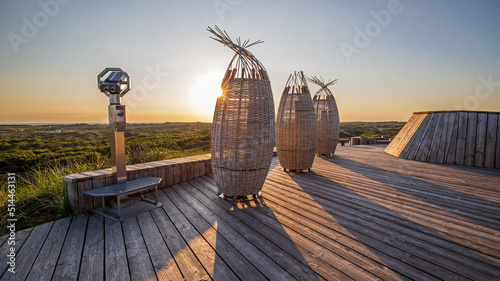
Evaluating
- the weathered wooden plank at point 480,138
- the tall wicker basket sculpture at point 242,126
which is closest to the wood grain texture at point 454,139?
the weathered wooden plank at point 480,138

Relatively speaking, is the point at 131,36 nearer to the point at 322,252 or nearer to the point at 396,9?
the point at 322,252

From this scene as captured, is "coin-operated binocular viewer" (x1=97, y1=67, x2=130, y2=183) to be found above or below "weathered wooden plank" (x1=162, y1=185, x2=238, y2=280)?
above

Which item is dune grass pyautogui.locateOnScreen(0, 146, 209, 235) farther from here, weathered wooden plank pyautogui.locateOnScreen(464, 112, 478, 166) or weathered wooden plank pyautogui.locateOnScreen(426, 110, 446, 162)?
weathered wooden plank pyautogui.locateOnScreen(464, 112, 478, 166)

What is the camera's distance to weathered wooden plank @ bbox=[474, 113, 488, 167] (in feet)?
19.4

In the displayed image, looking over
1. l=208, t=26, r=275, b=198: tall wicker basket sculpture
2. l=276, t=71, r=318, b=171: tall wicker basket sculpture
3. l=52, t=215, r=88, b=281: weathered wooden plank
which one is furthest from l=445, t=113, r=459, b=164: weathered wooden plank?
l=52, t=215, r=88, b=281: weathered wooden plank

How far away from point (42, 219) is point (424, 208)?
5151 mm

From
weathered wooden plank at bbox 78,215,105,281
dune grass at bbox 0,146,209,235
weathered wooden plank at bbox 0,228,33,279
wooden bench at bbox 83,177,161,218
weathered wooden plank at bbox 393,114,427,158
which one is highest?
weathered wooden plank at bbox 393,114,427,158

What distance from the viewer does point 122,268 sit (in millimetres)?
1754

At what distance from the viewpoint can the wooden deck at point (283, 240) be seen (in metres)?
1.71

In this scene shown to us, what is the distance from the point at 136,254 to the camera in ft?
6.38

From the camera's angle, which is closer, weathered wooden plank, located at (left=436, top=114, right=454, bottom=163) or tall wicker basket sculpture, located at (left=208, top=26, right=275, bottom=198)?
tall wicker basket sculpture, located at (left=208, top=26, right=275, bottom=198)

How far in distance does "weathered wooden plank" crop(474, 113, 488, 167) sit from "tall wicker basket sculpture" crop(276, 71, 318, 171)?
16.0 ft

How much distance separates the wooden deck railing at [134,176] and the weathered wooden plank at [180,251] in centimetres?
101

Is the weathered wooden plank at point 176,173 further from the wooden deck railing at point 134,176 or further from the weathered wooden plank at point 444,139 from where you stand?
the weathered wooden plank at point 444,139
